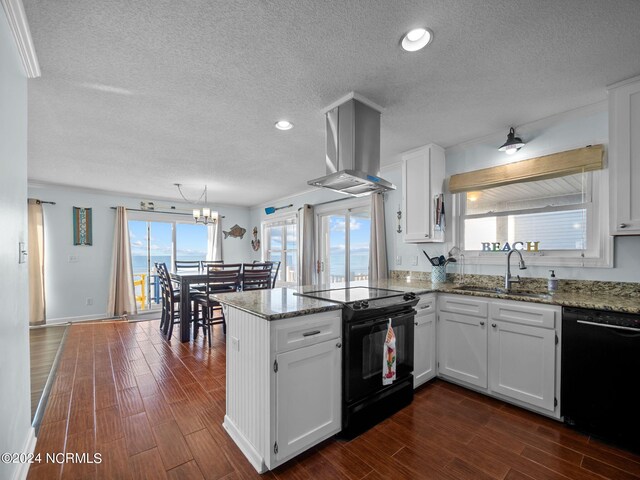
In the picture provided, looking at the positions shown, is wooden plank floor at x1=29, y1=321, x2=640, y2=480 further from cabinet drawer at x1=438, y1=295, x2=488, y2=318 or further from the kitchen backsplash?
the kitchen backsplash

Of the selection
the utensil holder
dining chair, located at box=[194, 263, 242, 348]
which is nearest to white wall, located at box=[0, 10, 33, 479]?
dining chair, located at box=[194, 263, 242, 348]

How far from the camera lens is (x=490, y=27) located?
1.52 m

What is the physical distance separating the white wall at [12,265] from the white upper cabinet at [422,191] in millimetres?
3149

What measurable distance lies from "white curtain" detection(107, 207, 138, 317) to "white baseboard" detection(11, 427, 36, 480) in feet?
13.3

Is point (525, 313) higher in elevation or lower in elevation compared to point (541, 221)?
lower

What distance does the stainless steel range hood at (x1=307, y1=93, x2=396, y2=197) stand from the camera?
88.3 inches

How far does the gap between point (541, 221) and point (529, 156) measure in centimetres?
62

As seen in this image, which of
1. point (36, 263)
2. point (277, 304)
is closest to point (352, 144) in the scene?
point (277, 304)

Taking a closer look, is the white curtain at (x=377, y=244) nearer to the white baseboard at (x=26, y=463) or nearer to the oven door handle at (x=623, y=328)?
the oven door handle at (x=623, y=328)

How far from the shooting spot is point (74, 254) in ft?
17.2

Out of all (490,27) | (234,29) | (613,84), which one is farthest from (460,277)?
(234,29)

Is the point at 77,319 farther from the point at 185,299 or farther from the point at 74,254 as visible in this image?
the point at 185,299

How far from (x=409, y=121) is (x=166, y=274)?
3748mm

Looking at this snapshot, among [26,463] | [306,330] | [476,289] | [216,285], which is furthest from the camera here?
[216,285]
